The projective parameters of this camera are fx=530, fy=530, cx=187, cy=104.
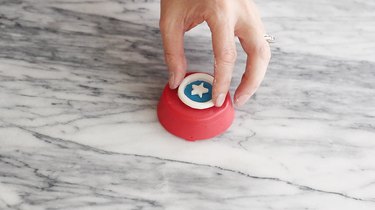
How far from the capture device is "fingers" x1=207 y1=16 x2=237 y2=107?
0.84 meters

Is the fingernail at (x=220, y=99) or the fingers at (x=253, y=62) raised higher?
the fingers at (x=253, y=62)

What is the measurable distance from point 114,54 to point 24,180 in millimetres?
285

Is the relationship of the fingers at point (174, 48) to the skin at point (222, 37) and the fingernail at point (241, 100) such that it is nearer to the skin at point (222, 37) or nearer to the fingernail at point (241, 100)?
the skin at point (222, 37)

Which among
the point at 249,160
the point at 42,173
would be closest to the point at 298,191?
the point at 249,160

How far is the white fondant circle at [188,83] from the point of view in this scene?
33.2 inches

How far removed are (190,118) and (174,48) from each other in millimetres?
121

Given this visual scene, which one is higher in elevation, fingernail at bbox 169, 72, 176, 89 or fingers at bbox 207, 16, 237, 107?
fingers at bbox 207, 16, 237, 107

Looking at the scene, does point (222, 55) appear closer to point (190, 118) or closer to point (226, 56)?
point (226, 56)

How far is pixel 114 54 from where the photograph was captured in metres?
0.97

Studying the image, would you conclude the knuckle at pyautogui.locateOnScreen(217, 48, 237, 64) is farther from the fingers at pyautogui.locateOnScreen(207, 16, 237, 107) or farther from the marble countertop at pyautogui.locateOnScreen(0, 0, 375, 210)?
the marble countertop at pyautogui.locateOnScreen(0, 0, 375, 210)

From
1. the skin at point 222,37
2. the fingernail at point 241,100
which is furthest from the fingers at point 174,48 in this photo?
the fingernail at point 241,100

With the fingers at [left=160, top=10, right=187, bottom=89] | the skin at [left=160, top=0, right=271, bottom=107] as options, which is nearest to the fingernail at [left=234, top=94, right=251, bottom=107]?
the skin at [left=160, top=0, right=271, bottom=107]

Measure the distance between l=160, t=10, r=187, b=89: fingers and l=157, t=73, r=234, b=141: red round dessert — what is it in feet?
0.07

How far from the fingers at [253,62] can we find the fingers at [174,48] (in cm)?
10
